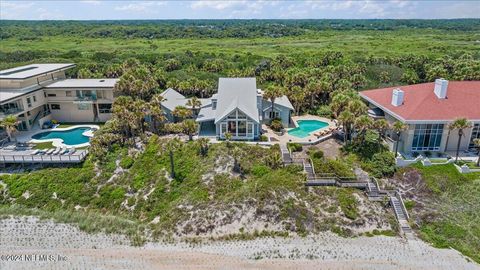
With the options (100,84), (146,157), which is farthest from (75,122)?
(146,157)

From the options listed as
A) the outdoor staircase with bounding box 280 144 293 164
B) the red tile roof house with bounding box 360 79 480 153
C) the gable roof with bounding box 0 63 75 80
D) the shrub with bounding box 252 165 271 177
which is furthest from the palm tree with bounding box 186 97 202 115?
the red tile roof house with bounding box 360 79 480 153

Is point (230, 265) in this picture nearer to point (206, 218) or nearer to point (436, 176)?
point (206, 218)

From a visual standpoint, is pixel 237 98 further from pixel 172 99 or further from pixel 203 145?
pixel 172 99

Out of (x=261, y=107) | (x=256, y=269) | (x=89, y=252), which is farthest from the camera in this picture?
(x=261, y=107)

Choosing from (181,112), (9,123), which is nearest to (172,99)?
(181,112)

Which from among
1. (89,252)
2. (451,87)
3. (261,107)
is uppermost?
(451,87)

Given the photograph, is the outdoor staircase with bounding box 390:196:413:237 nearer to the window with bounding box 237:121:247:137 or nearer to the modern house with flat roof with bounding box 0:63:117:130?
the window with bounding box 237:121:247:137
